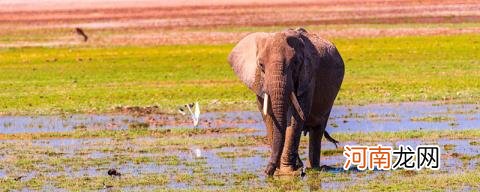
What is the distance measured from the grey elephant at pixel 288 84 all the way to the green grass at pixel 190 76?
10197 millimetres

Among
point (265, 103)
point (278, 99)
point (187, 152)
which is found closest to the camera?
point (278, 99)

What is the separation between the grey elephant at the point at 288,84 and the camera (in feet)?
59.9

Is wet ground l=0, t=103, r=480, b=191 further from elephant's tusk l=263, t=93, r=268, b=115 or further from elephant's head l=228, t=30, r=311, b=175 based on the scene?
elephant's tusk l=263, t=93, r=268, b=115

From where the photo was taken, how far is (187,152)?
74.1ft

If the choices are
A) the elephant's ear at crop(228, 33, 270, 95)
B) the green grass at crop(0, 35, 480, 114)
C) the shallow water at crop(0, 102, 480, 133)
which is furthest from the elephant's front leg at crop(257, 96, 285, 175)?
the green grass at crop(0, 35, 480, 114)

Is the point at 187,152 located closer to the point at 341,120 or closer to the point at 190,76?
the point at 341,120

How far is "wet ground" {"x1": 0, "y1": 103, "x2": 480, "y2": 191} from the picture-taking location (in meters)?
18.9

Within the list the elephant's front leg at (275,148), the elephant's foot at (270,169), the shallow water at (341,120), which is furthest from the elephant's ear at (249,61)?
the shallow water at (341,120)

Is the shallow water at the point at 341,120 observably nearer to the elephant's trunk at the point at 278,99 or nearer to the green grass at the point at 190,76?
the green grass at the point at 190,76

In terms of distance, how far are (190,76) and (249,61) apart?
20.9 m

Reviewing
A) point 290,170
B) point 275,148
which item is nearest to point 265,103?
point 275,148

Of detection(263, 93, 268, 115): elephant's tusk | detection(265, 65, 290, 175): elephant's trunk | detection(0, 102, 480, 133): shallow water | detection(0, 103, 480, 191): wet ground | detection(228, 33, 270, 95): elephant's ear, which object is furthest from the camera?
detection(0, 102, 480, 133): shallow water

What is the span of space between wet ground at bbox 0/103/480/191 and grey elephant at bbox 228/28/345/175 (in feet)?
1.56

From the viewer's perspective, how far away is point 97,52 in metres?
53.9
